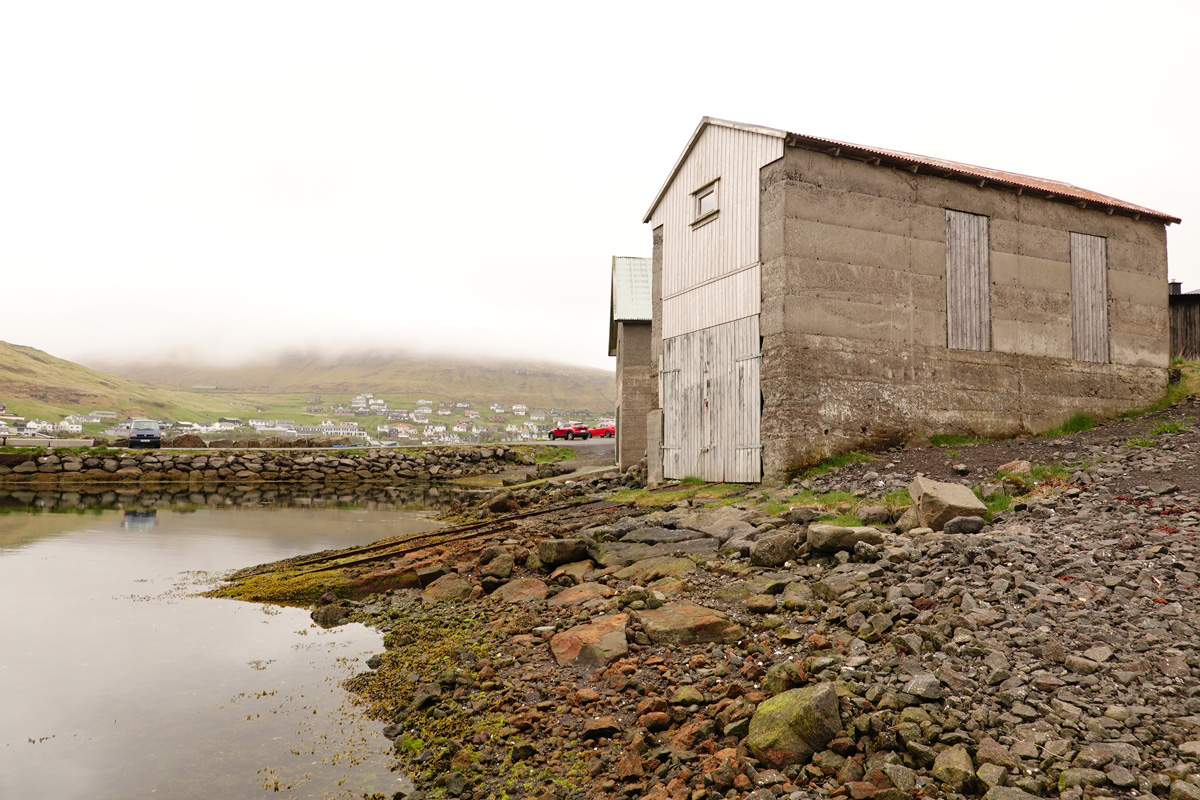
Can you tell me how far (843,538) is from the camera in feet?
25.6

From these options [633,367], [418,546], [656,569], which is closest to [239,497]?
[633,367]

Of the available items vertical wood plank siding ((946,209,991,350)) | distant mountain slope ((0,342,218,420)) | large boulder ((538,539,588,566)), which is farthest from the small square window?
distant mountain slope ((0,342,218,420))

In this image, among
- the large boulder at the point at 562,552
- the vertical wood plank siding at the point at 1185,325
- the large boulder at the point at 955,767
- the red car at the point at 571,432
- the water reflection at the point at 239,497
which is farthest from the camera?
the red car at the point at 571,432

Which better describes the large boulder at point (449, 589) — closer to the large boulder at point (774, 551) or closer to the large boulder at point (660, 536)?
the large boulder at point (660, 536)

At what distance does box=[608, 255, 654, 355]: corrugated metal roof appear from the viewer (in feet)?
84.1

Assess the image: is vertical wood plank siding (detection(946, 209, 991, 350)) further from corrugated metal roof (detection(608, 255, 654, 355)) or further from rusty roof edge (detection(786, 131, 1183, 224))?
corrugated metal roof (detection(608, 255, 654, 355))

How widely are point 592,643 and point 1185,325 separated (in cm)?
3095

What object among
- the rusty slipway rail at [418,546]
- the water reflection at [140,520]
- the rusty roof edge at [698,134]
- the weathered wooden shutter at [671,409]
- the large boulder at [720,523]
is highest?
the rusty roof edge at [698,134]

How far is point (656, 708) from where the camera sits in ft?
18.2

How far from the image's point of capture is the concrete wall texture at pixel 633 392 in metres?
25.5

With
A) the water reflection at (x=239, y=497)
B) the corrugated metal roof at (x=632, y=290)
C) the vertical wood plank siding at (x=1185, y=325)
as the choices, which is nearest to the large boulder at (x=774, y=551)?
the corrugated metal roof at (x=632, y=290)

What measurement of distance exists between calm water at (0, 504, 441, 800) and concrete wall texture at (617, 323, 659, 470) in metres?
13.4

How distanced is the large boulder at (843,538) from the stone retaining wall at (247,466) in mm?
37648

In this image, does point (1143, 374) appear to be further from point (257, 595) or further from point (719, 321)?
point (257, 595)
